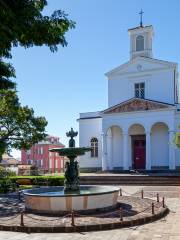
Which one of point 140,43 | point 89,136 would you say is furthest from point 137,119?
point 140,43

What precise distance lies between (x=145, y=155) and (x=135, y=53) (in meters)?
11.4

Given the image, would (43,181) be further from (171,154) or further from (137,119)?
(171,154)

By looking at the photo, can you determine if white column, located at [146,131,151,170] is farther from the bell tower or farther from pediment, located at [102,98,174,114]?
the bell tower

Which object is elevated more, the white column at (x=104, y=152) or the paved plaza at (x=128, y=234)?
the white column at (x=104, y=152)

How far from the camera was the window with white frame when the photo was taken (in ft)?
130

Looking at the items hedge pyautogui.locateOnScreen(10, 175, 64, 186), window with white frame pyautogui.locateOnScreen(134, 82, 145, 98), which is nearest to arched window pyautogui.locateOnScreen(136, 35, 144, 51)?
window with white frame pyautogui.locateOnScreen(134, 82, 145, 98)

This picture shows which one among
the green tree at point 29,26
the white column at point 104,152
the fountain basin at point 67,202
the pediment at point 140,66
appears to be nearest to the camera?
the green tree at point 29,26

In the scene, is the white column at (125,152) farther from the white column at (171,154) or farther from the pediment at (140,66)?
the pediment at (140,66)

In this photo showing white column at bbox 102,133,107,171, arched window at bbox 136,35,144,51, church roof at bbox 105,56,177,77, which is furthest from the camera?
arched window at bbox 136,35,144,51

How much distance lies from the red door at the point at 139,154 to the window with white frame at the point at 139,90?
4.59 meters

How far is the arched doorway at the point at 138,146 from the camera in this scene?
126 feet

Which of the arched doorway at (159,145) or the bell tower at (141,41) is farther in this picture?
the bell tower at (141,41)

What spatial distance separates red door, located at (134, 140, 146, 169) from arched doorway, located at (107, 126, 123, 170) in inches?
56.3

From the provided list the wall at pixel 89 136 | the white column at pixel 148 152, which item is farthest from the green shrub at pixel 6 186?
the wall at pixel 89 136
